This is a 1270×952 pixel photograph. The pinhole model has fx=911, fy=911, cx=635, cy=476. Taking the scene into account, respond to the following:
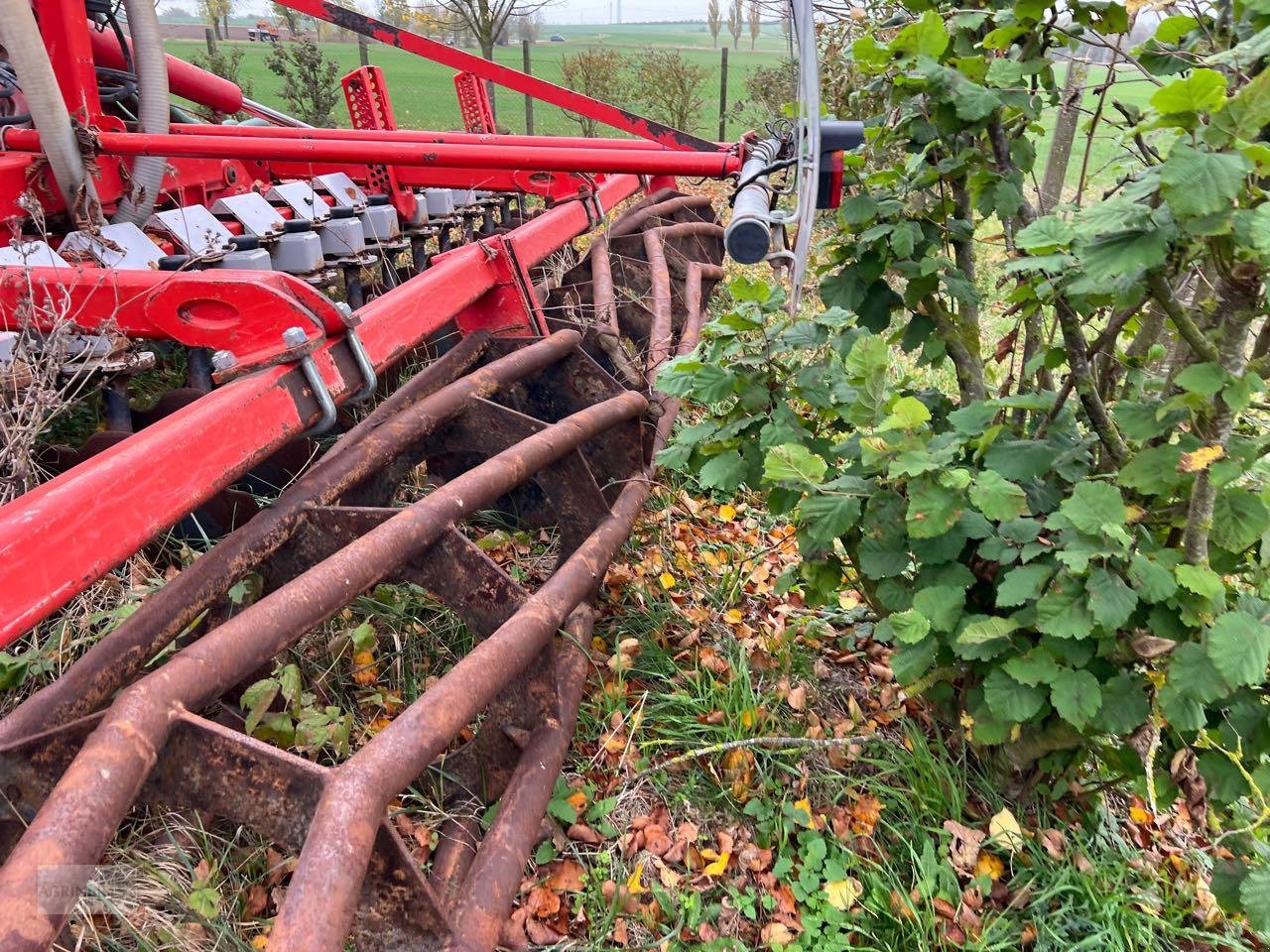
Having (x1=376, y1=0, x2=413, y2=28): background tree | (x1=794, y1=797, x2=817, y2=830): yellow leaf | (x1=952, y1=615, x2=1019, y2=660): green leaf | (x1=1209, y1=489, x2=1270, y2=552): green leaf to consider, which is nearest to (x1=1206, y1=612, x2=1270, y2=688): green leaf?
(x1=1209, y1=489, x2=1270, y2=552): green leaf

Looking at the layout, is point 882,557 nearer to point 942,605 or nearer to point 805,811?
point 942,605

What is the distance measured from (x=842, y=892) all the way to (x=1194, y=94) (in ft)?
5.98

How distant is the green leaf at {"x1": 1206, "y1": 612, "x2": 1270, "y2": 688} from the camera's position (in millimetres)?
1494

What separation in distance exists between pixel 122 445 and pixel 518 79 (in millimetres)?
4076

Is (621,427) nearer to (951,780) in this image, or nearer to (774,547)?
(774,547)

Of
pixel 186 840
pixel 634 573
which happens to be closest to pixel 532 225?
pixel 634 573

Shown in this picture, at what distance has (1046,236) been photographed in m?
1.60

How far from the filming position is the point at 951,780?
92.8 inches

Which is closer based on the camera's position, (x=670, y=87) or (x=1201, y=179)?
(x=1201, y=179)

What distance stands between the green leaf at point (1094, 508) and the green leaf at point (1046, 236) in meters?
0.42

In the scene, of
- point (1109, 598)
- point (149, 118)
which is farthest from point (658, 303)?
point (1109, 598)

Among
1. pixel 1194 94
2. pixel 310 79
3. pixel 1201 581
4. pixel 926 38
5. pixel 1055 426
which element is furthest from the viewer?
pixel 310 79

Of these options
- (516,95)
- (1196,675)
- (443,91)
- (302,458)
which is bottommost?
(443,91)

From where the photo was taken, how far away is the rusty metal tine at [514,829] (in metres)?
1.74
